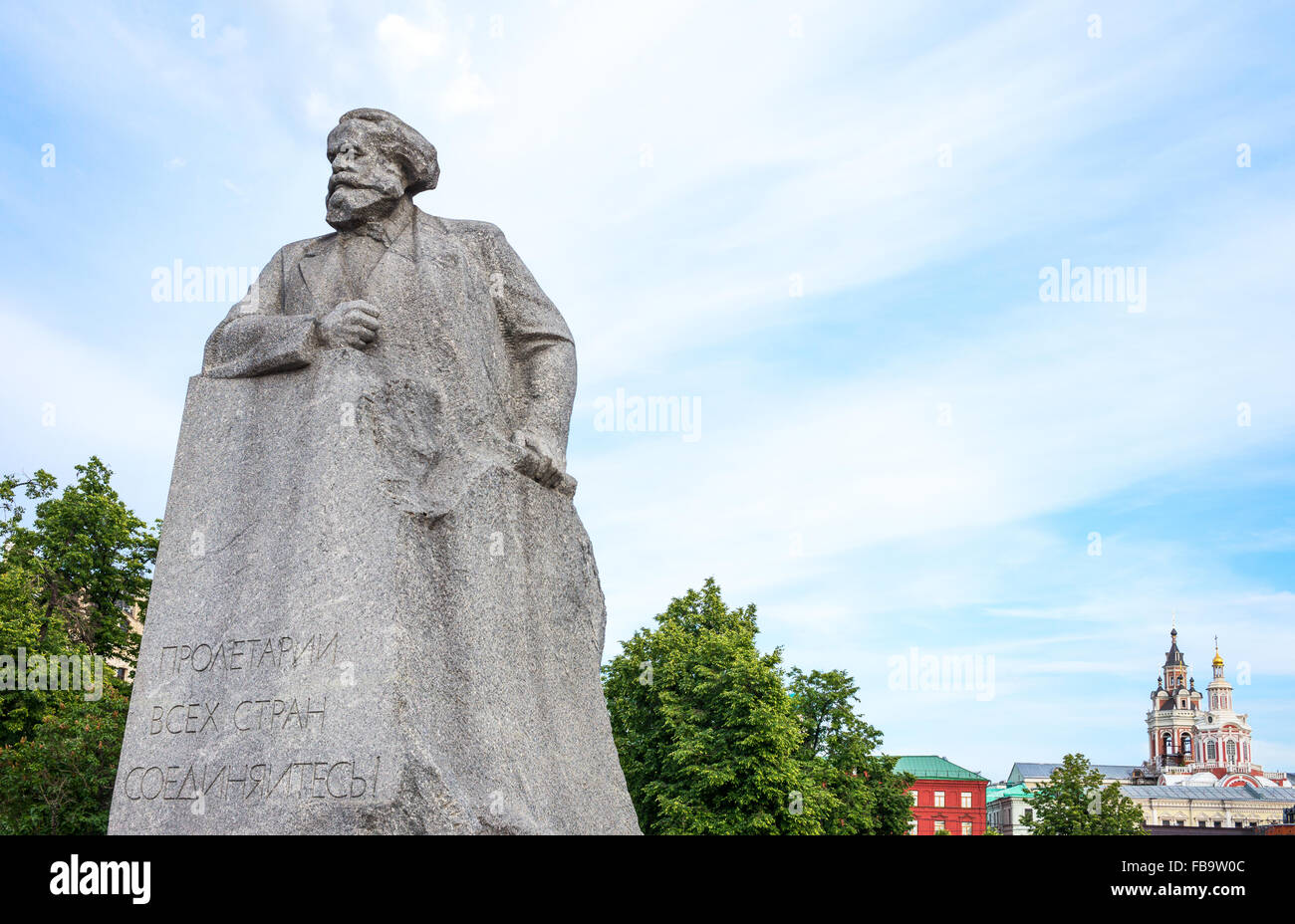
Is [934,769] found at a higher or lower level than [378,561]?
lower

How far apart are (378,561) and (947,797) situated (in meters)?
97.8

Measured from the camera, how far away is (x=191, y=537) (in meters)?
6.35

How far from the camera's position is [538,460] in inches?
276

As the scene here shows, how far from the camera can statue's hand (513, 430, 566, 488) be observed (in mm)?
6977

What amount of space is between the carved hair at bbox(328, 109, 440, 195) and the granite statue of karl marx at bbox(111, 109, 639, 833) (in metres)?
0.01

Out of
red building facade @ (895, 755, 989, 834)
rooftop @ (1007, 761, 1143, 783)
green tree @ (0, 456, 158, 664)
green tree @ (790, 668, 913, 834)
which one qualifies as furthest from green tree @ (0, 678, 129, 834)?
rooftop @ (1007, 761, 1143, 783)

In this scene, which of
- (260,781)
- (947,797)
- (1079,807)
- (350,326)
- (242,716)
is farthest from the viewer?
(947,797)

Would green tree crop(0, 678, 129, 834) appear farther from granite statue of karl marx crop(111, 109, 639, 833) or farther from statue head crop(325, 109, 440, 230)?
statue head crop(325, 109, 440, 230)

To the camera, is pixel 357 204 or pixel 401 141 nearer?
pixel 357 204

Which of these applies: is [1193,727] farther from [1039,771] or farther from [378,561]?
[378,561]

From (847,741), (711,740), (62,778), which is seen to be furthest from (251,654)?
(847,741)
